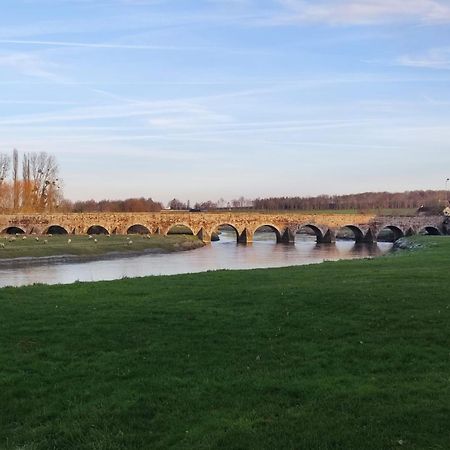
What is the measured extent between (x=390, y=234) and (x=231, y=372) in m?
94.8

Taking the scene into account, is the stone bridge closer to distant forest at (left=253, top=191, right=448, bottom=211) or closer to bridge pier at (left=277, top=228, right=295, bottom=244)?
bridge pier at (left=277, top=228, right=295, bottom=244)

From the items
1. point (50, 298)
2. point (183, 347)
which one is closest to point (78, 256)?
point (50, 298)

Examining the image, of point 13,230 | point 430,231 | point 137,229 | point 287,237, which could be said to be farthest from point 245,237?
point 430,231

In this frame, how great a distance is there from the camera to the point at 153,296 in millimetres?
15320

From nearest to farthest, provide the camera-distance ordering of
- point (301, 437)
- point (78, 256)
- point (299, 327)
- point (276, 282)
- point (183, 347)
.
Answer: point (301, 437)
point (183, 347)
point (299, 327)
point (276, 282)
point (78, 256)

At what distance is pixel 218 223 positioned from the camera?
263ft

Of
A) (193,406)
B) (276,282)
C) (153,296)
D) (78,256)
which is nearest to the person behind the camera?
(193,406)

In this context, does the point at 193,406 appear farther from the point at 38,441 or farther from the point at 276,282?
the point at 276,282

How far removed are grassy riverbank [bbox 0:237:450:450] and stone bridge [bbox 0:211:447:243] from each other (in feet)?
194

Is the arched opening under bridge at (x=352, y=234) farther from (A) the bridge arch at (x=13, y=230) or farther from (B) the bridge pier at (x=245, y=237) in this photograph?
(A) the bridge arch at (x=13, y=230)

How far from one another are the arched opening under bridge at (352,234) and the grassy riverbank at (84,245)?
30083 mm

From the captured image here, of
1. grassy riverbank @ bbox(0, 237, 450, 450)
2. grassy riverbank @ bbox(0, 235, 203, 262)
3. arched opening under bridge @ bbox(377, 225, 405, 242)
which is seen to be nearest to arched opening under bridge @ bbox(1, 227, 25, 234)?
grassy riverbank @ bbox(0, 235, 203, 262)

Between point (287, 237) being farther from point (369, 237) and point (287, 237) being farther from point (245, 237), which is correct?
point (369, 237)

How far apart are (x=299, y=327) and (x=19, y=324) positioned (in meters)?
5.60
